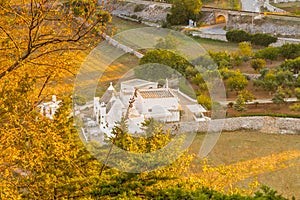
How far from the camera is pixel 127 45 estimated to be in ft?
86.2

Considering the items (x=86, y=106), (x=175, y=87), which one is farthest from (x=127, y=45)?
(x=86, y=106)

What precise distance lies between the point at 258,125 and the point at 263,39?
1210 centimetres

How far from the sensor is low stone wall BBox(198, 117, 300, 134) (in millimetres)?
14914

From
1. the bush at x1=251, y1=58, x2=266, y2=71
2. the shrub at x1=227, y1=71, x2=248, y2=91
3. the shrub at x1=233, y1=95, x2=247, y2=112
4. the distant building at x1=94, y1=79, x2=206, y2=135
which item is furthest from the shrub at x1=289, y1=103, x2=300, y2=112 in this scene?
the bush at x1=251, y1=58, x2=266, y2=71

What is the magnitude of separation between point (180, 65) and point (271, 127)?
635 centimetres

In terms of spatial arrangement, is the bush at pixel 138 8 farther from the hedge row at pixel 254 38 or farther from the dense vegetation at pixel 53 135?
the dense vegetation at pixel 53 135

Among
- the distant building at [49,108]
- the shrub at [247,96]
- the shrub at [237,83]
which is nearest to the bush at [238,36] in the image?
the shrub at [237,83]

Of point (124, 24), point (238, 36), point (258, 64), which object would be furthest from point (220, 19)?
point (258, 64)

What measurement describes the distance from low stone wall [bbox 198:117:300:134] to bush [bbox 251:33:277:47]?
11.9m

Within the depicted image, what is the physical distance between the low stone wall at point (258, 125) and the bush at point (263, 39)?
11.9 m

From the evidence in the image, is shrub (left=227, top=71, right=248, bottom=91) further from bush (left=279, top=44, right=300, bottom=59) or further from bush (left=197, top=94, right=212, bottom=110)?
bush (left=279, top=44, right=300, bottom=59)

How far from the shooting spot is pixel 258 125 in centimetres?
1513

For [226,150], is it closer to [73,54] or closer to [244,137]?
[244,137]

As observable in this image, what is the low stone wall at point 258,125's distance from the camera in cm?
1491
